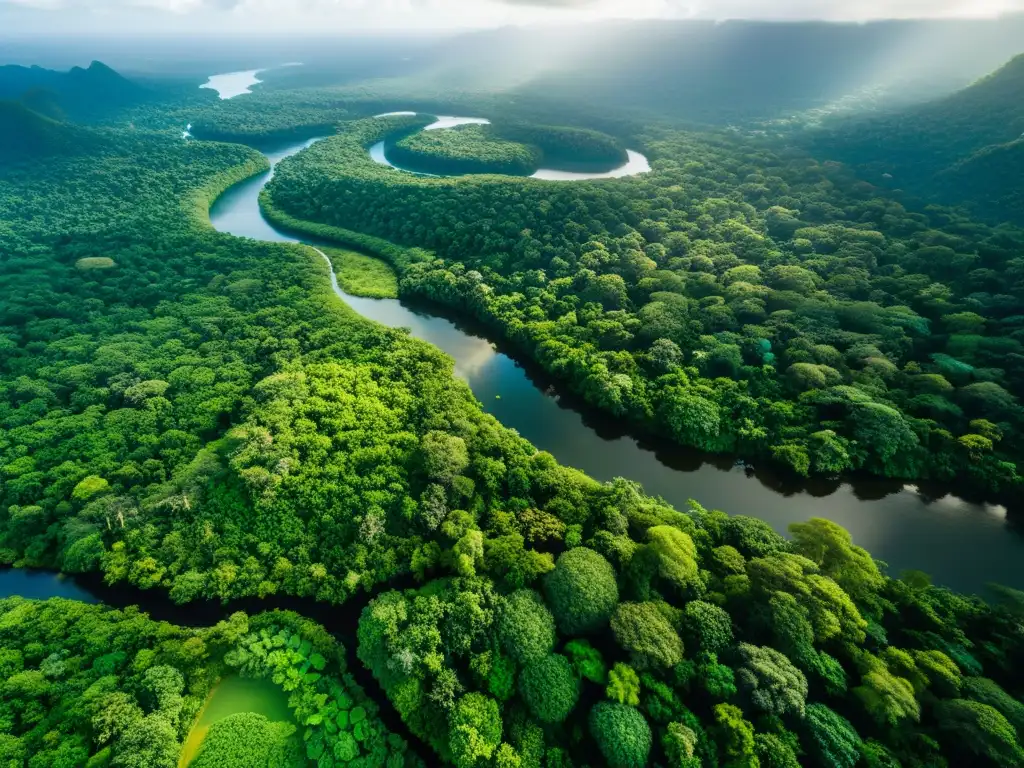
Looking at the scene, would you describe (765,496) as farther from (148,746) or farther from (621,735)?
(148,746)

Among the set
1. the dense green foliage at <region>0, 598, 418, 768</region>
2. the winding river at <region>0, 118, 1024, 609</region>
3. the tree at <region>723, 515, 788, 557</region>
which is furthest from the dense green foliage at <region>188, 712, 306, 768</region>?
the tree at <region>723, 515, 788, 557</region>

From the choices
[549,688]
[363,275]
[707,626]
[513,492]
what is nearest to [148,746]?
[549,688]

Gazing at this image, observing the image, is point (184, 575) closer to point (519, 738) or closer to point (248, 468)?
point (248, 468)

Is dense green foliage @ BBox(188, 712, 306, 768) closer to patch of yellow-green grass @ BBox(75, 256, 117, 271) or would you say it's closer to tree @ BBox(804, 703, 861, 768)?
tree @ BBox(804, 703, 861, 768)

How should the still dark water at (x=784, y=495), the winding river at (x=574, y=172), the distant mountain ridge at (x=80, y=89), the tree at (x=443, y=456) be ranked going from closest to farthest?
the still dark water at (x=784, y=495) → the tree at (x=443, y=456) → the winding river at (x=574, y=172) → the distant mountain ridge at (x=80, y=89)

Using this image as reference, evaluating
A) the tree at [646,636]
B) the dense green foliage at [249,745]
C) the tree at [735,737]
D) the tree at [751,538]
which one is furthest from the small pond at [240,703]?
the tree at [751,538]

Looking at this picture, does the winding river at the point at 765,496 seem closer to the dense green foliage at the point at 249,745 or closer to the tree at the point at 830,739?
the dense green foliage at the point at 249,745
